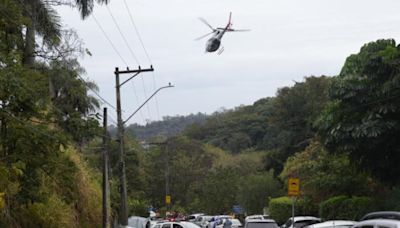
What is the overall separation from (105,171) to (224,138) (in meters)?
99.0

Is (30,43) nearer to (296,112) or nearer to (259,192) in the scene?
(259,192)

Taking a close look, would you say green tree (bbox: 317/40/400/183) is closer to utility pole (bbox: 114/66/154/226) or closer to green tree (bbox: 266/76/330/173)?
utility pole (bbox: 114/66/154/226)

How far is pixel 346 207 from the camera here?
36375mm

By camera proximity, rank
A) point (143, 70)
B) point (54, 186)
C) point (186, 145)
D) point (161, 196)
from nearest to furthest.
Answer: point (54, 186) → point (143, 70) → point (161, 196) → point (186, 145)

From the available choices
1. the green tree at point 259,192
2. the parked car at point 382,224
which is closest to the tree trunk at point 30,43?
the parked car at point 382,224

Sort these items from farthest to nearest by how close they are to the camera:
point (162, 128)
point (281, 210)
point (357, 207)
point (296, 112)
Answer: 1. point (162, 128)
2. point (296, 112)
3. point (281, 210)
4. point (357, 207)

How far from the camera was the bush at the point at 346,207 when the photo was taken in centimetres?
3447

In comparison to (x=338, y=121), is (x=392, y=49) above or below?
above

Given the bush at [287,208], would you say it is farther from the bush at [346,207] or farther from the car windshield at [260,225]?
the car windshield at [260,225]

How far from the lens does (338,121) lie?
1261 inches

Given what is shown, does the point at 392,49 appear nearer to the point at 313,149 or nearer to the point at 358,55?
the point at 358,55

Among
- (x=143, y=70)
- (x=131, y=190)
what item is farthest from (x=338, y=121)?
(x=131, y=190)

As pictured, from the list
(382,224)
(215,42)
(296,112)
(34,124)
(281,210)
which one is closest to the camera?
(382,224)


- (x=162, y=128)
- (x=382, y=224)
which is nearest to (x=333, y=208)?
(x=382, y=224)
